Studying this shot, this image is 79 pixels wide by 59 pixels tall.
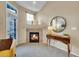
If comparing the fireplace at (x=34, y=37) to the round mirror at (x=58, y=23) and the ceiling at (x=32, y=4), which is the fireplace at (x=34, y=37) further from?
the ceiling at (x=32, y=4)

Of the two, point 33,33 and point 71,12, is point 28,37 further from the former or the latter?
point 71,12

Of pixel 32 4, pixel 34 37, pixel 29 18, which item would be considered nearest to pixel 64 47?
pixel 32 4

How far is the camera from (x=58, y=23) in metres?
6.78

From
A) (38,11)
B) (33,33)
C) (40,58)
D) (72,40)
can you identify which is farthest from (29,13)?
(40,58)

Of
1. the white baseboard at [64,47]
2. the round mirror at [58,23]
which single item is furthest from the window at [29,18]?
the white baseboard at [64,47]

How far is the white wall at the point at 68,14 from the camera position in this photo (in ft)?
17.3

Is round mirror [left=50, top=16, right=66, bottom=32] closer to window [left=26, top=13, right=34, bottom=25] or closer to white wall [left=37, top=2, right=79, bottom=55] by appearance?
white wall [left=37, top=2, right=79, bottom=55]

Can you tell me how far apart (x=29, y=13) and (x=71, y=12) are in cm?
390

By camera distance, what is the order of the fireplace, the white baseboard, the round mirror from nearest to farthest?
the white baseboard, the round mirror, the fireplace

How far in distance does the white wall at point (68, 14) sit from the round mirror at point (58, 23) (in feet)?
0.70

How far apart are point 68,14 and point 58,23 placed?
967 mm

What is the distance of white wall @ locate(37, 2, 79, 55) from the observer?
528cm

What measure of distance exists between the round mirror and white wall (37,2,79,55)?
21 centimetres

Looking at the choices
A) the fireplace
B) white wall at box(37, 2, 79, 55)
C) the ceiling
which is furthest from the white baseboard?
the ceiling
